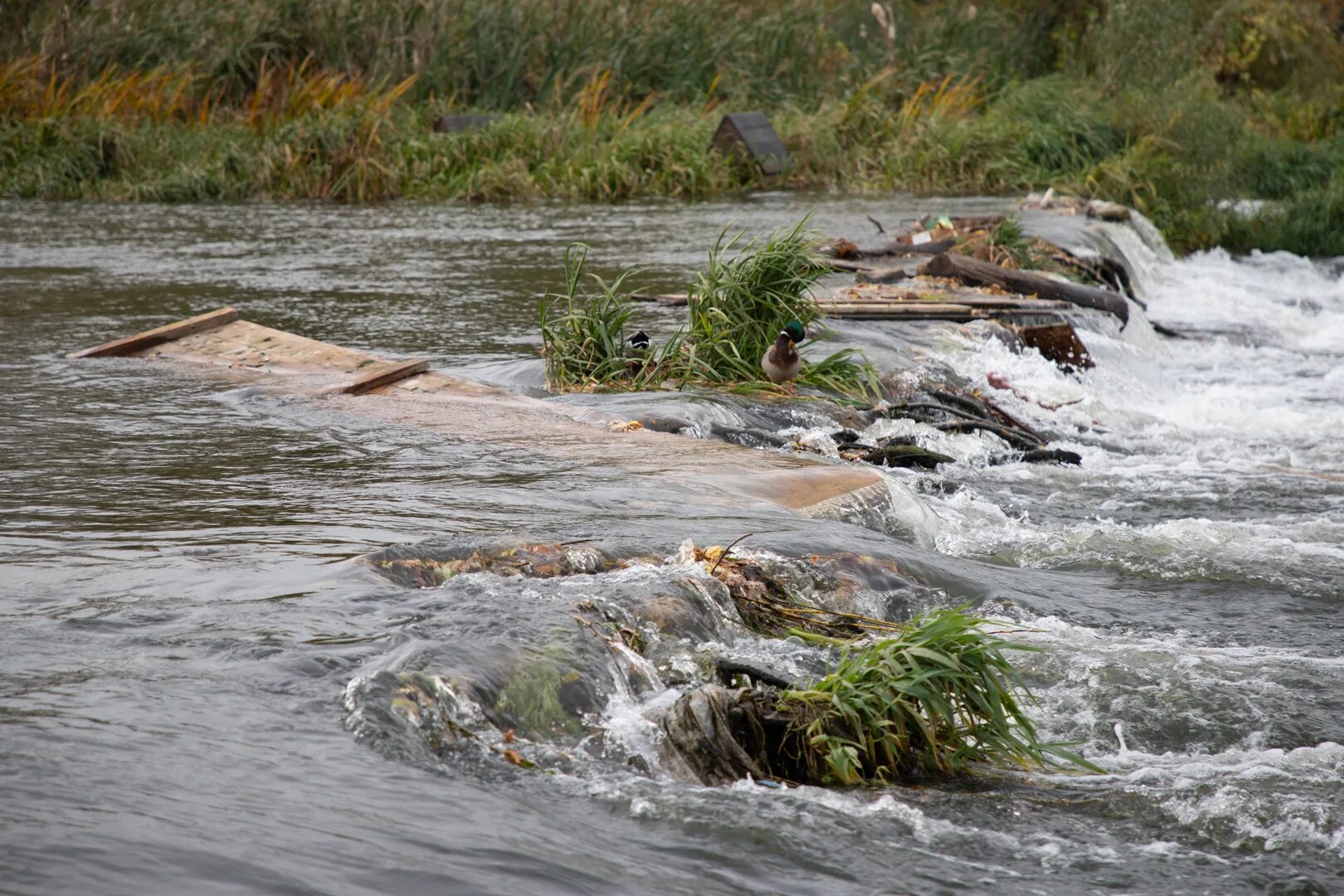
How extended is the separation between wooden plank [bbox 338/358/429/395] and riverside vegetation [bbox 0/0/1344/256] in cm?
1155

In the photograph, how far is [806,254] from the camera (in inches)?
343

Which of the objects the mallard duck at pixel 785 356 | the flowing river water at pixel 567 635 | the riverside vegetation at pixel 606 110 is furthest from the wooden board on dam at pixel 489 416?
the riverside vegetation at pixel 606 110

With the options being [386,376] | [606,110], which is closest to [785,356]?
[386,376]

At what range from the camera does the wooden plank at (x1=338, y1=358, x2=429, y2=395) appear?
7.73 meters

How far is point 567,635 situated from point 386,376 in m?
4.05

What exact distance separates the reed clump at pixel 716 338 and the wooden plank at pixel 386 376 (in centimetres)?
72

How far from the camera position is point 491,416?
23.4 ft

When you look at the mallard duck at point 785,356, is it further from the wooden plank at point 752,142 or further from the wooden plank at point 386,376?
the wooden plank at point 752,142

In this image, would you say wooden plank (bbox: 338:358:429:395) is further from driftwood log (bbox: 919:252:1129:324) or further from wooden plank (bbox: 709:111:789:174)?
wooden plank (bbox: 709:111:789:174)

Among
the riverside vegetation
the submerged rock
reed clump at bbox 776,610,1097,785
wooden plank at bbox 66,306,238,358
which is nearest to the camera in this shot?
reed clump at bbox 776,610,1097,785

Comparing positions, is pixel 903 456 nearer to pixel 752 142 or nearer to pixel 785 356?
pixel 785 356

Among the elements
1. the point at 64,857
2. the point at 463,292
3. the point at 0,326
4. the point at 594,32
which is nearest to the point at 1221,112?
the point at 594,32

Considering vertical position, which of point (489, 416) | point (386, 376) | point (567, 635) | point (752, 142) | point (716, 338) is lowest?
point (752, 142)

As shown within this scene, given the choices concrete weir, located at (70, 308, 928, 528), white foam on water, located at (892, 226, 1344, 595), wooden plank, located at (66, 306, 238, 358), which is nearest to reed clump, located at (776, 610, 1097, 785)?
concrete weir, located at (70, 308, 928, 528)
